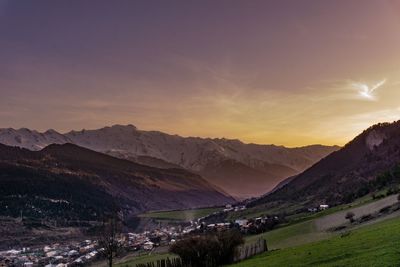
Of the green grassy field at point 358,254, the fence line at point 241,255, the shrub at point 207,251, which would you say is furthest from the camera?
the fence line at point 241,255

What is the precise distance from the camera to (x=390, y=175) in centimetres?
15275

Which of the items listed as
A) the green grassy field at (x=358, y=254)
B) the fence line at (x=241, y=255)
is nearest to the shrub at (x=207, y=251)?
the fence line at (x=241, y=255)

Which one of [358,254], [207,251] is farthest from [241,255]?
[358,254]

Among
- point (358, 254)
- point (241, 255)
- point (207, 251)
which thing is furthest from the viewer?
point (241, 255)

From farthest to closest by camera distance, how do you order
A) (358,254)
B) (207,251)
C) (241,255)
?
1. (241,255)
2. (207,251)
3. (358,254)

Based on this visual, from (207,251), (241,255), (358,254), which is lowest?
(241,255)

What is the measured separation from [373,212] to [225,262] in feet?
111

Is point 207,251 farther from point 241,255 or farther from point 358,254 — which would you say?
point 358,254

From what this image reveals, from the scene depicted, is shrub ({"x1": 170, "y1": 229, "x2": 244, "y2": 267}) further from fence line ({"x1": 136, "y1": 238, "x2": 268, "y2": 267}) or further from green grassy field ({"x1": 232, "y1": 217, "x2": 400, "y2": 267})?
green grassy field ({"x1": 232, "y1": 217, "x2": 400, "y2": 267})

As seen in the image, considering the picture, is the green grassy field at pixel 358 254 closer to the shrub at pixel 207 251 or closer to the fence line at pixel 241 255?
the shrub at pixel 207 251

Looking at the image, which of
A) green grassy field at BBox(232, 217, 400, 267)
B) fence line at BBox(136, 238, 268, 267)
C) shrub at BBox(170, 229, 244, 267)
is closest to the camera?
green grassy field at BBox(232, 217, 400, 267)

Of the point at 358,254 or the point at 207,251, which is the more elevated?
the point at 358,254

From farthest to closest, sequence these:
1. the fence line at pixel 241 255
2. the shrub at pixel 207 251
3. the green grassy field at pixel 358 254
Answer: the fence line at pixel 241 255, the shrub at pixel 207 251, the green grassy field at pixel 358 254

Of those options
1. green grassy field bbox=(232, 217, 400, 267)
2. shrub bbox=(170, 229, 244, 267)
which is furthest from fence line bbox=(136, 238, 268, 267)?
green grassy field bbox=(232, 217, 400, 267)
